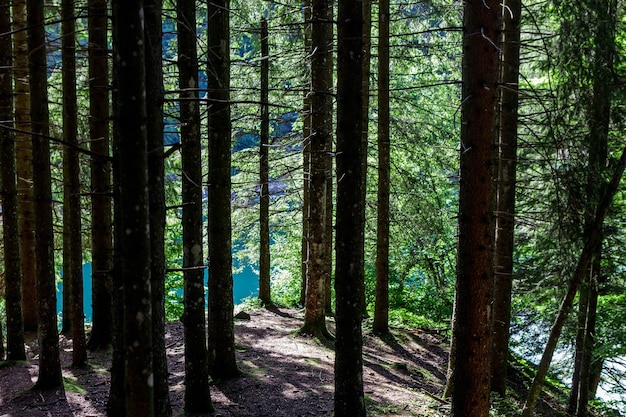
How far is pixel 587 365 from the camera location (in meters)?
11.1

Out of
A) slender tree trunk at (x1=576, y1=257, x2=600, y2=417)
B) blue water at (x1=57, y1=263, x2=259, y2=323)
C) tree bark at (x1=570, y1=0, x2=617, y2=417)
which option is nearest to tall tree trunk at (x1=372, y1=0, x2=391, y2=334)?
tree bark at (x1=570, y1=0, x2=617, y2=417)

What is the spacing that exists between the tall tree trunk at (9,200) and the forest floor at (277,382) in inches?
Result: 23.5

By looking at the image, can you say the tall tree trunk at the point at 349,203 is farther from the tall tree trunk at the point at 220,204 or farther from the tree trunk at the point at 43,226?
the tree trunk at the point at 43,226

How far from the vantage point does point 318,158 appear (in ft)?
35.1

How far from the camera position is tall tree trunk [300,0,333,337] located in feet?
33.5

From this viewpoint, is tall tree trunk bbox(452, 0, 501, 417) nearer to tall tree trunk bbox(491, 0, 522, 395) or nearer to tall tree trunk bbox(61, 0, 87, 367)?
tall tree trunk bbox(491, 0, 522, 395)

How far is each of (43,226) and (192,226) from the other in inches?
103

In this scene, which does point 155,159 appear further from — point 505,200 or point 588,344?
point 588,344

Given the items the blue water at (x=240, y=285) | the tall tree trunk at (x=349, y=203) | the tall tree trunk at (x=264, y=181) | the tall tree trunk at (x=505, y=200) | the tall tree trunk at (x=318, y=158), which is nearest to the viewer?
the tall tree trunk at (x=349, y=203)

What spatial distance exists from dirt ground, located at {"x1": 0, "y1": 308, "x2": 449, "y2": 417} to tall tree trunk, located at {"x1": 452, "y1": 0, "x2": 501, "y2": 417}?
2.18m

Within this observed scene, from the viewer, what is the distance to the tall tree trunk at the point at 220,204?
7.63 metres

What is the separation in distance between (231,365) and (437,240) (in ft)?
35.5

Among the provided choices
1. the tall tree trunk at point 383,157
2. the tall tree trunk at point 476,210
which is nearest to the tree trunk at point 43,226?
the tall tree trunk at point 476,210

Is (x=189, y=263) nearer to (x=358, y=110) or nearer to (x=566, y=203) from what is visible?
(x=358, y=110)
